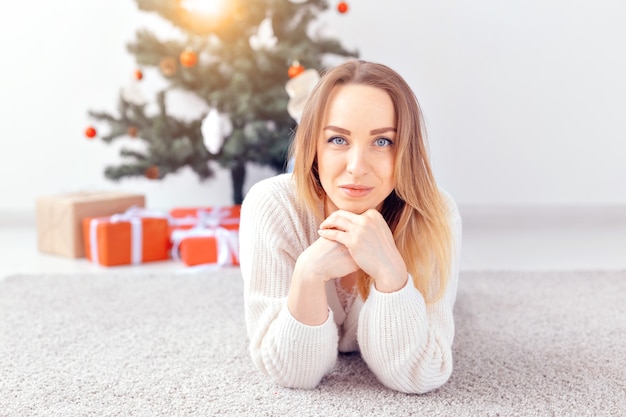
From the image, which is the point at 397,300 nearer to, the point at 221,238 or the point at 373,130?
the point at 373,130

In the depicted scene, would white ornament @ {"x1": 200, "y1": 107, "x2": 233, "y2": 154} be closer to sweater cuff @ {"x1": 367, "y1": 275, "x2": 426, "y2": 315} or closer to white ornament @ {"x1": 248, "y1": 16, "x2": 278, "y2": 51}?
white ornament @ {"x1": 248, "y1": 16, "x2": 278, "y2": 51}

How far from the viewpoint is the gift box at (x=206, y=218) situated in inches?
84.7

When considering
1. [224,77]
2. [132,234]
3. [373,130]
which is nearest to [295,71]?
[224,77]

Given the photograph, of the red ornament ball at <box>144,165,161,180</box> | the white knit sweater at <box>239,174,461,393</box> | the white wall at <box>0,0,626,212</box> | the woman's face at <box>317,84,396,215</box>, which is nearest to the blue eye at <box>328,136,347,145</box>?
the woman's face at <box>317,84,396,215</box>

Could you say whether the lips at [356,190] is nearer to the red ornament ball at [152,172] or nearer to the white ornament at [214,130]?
the white ornament at [214,130]

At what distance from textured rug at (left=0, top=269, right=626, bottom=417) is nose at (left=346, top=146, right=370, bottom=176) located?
1.15 ft

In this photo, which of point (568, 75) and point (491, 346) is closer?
point (491, 346)

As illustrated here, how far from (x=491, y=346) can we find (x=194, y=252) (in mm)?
1019

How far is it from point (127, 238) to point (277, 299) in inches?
46.1

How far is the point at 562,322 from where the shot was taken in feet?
4.79

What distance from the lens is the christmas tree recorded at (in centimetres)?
208

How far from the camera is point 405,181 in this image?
3.22 ft

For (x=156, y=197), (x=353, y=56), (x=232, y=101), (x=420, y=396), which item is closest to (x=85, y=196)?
(x=156, y=197)

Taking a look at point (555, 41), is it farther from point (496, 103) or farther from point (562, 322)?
point (562, 322)
